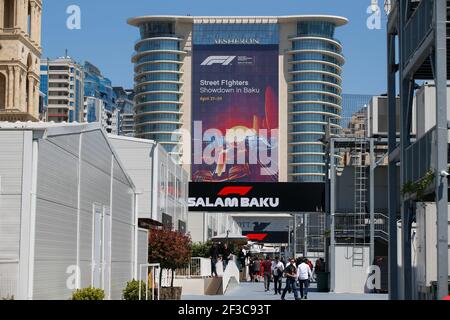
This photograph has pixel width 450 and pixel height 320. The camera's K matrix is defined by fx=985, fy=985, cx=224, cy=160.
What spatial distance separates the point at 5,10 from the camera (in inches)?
3494

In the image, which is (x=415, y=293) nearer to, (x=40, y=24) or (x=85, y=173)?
(x=85, y=173)

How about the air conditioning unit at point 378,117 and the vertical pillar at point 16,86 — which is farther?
the vertical pillar at point 16,86

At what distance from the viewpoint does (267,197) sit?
2158 inches

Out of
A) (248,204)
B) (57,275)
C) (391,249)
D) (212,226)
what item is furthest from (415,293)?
(212,226)

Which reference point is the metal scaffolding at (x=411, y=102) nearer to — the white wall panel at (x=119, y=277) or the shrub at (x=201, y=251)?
the white wall panel at (x=119, y=277)

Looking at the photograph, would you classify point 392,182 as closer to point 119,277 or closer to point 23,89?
point 119,277

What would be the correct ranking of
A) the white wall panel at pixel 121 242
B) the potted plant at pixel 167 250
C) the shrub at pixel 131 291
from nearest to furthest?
the shrub at pixel 131 291
the white wall panel at pixel 121 242
the potted plant at pixel 167 250

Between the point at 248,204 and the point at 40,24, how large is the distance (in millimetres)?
48016

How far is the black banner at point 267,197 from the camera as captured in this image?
54.1 meters

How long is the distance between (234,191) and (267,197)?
1.90 meters

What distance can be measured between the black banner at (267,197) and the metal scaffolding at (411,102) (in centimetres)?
2207

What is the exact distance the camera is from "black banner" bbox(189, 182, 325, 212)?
2128 inches

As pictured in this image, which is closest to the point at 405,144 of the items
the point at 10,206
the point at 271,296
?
the point at 271,296

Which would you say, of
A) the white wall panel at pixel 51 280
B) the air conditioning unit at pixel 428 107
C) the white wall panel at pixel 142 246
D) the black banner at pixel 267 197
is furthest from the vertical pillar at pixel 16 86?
the white wall panel at pixel 51 280
